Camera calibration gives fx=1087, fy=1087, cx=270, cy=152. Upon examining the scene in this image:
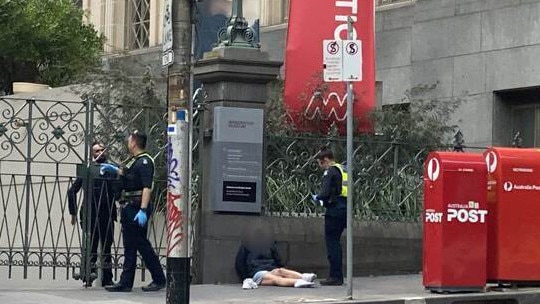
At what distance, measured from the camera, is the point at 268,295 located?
12.7 meters

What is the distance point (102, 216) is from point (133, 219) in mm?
1097

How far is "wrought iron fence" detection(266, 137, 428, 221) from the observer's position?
1470cm

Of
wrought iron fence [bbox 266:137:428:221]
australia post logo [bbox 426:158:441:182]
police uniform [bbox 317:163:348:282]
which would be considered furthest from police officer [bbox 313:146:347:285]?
australia post logo [bbox 426:158:441:182]

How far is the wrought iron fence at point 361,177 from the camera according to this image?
48.2 ft

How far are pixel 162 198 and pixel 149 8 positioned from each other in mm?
19994

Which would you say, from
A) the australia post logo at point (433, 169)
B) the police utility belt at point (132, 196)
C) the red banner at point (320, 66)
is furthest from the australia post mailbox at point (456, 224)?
the red banner at point (320, 66)

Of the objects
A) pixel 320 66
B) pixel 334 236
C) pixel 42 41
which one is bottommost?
pixel 334 236

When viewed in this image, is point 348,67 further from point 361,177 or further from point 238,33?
point 361,177

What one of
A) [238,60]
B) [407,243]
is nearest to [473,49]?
[407,243]

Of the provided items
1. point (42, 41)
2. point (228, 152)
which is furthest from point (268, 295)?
point (42, 41)

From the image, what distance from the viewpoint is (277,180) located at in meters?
14.7

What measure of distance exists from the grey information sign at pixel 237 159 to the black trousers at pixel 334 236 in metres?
1.06

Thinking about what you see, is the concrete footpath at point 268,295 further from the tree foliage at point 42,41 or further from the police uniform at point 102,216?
the tree foliage at point 42,41

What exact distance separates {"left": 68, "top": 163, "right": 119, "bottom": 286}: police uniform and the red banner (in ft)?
11.1
